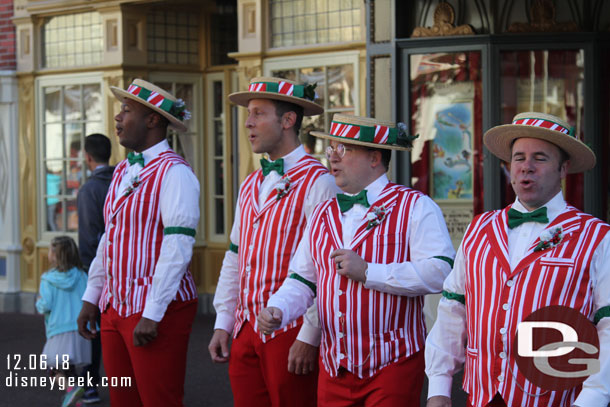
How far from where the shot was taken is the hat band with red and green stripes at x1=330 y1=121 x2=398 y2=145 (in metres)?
4.20

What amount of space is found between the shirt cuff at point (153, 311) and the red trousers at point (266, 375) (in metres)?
0.45

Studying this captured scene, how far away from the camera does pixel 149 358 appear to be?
4930 mm

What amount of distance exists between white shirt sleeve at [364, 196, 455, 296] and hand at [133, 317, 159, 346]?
1.34 metres

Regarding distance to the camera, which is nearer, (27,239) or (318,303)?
(318,303)

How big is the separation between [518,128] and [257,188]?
1.61m

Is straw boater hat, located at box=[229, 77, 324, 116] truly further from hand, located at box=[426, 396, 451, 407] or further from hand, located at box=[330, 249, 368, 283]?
hand, located at box=[426, 396, 451, 407]

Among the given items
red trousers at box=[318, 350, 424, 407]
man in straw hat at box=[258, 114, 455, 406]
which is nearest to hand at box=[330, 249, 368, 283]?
man in straw hat at box=[258, 114, 455, 406]

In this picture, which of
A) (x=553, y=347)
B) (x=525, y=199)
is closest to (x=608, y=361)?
(x=553, y=347)

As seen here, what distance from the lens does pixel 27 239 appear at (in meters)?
12.0

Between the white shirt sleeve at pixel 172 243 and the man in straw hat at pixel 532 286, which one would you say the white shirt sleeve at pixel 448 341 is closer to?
the man in straw hat at pixel 532 286

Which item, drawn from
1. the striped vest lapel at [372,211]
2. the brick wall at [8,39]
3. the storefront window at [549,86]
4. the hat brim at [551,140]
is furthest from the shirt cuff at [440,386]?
the brick wall at [8,39]

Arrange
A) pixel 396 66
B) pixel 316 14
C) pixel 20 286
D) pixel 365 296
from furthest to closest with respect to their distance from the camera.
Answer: pixel 20 286 → pixel 316 14 → pixel 396 66 → pixel 365 296

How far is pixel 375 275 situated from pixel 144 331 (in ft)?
4.61

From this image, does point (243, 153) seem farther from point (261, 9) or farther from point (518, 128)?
point (518, 128)
